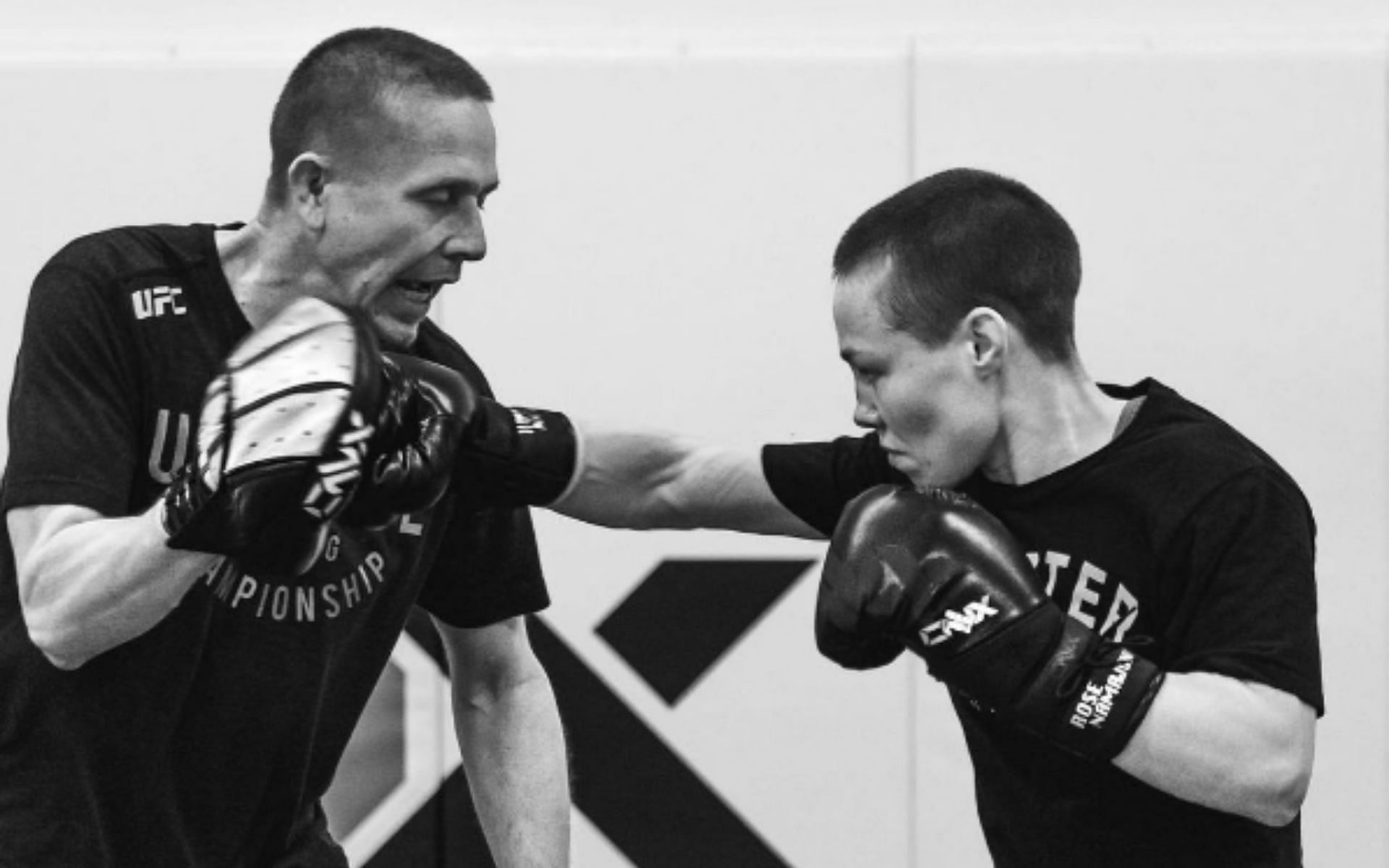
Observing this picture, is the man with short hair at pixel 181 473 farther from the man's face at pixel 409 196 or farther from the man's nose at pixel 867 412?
the man's nose at pixel 867 412

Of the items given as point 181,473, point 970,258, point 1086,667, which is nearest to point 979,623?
point 1086,667

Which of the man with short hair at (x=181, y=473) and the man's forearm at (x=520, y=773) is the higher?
the man with short hair at (x=181, y=473)

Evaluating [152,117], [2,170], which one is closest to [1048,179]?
[152,117]

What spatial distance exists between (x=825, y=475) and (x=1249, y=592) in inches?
19.6

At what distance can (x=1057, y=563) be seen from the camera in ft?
7.04

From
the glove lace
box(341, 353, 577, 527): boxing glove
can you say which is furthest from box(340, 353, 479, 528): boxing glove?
the glove lace

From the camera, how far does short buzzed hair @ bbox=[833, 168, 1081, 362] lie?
213 cm

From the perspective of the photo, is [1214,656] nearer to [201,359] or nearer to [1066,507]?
[1066,507]

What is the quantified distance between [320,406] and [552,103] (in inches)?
49.3

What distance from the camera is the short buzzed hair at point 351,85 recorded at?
2.33 meters

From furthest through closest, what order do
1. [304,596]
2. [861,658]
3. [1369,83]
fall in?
[1369,83]
[304,596]
[861,658]

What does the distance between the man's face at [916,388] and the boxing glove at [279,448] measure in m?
0.47

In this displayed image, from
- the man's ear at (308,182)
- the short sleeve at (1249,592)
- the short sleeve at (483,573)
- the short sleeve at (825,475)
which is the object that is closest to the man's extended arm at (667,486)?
the short sleeve at (825,475)

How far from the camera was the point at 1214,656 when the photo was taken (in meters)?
2.01
